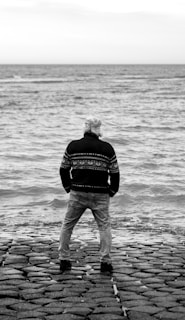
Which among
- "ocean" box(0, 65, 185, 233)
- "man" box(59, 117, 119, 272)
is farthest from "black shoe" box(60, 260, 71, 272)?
"ocean" box(0, 65, 185, 233)

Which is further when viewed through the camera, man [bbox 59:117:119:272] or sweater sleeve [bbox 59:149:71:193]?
sweater sleeve [bbox 59:149:71:193]

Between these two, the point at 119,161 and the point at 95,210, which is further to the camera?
the point at 119,161

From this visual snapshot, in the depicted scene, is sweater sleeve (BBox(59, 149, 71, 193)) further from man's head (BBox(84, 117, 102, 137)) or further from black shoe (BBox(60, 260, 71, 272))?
black shoe (BBox(60, 260, 71, 272))

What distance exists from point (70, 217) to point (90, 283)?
3.20ft

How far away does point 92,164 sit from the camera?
23.2ft

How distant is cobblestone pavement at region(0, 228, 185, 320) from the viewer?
18.3 ft

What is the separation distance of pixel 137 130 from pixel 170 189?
15.3m

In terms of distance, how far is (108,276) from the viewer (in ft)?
22.5

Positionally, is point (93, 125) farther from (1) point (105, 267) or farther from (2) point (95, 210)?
(1) point (105, 267)

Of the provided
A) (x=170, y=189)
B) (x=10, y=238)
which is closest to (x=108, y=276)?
(x=10, y=238)

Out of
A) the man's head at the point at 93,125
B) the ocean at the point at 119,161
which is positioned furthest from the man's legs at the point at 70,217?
the ocean at the point at 119,161

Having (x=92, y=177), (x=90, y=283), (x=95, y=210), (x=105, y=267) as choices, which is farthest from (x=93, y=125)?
(x=90, y=283)

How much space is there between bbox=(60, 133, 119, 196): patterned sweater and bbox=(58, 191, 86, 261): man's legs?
129 mm

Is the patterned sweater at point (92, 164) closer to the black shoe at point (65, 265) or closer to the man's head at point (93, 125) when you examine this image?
the man's head at point (93, 125)
